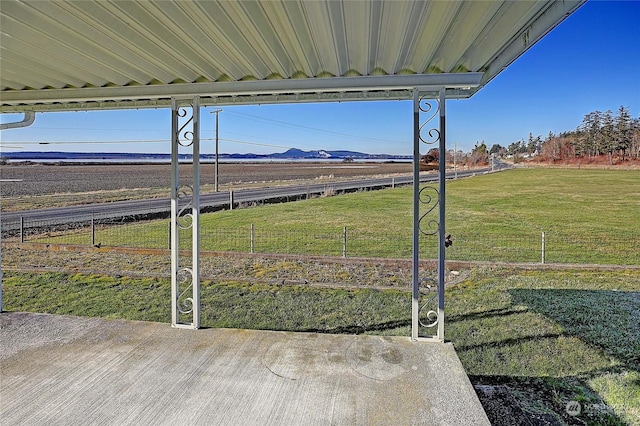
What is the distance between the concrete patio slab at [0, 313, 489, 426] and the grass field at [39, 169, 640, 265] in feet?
13.6

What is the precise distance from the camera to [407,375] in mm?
1847

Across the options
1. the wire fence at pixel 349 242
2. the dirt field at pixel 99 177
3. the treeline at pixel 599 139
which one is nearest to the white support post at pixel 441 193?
the wire fence at pixel 349 242

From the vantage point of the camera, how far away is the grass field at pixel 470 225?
21.9ft

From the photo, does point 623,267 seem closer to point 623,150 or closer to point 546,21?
point 546,21

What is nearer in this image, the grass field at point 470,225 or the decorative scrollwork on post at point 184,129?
the decorative scrollwork on post at point 184,129

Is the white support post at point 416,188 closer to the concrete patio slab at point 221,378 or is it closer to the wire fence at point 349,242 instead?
the concrete patio slab at point 221,378

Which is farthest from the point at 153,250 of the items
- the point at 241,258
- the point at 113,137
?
the point at 113,137

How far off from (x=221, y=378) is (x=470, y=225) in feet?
30.6

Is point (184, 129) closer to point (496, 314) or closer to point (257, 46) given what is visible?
point (257, 46)

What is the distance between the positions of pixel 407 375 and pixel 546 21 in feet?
5.15

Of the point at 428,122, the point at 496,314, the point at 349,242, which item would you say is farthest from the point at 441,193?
the point at 349,242

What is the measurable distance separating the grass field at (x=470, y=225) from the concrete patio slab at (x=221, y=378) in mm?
4137

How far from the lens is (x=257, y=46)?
5.32 ft

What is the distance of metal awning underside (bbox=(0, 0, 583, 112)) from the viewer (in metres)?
1.26
